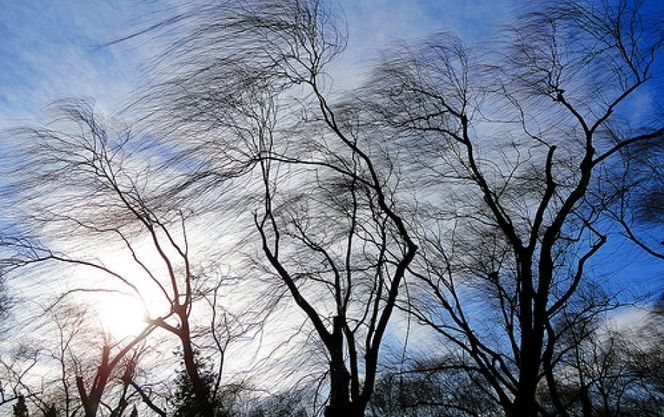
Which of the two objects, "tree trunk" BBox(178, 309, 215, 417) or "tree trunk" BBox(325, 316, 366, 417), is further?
"tree trunk" BBox(178, 309, 215, 417)

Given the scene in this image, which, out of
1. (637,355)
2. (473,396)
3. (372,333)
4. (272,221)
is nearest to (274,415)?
(372,333)

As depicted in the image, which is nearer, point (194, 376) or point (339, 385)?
point (339, 385)

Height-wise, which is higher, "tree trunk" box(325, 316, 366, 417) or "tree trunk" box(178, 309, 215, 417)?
"tree trunk" box(178, 309, 215, 417)

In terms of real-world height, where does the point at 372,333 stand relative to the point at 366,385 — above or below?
above

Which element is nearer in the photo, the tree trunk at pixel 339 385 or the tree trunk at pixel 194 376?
the tree trunk at pixel 339 385

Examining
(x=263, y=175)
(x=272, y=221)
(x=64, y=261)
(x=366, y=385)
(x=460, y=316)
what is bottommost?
(x=366, y=385)

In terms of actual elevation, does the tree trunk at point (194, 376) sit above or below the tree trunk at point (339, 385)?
above

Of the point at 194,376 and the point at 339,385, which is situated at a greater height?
the point at 194,376

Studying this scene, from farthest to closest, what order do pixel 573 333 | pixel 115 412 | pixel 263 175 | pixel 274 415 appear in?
pixel 115 412
pixel 573 333
pixel 274 415
pixel 263 175

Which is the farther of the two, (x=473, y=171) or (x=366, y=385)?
(x=473, y=171)

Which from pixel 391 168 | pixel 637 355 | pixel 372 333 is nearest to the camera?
pixel 372 333

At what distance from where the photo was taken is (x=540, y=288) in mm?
5734

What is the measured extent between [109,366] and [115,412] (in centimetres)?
138

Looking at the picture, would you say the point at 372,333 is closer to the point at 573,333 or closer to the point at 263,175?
the point at 263,175
